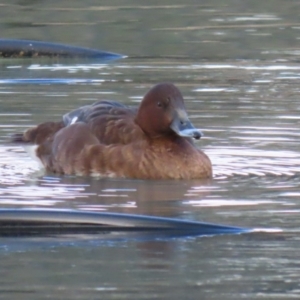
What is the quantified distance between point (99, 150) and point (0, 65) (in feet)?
22.1

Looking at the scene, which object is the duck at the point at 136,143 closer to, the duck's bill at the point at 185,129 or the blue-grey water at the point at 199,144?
the duck's bill at the point at 185,129

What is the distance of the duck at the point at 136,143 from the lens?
30.2 feet

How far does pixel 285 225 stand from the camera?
7.21 m

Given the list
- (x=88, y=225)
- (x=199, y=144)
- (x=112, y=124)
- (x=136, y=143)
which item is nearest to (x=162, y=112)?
(x=136, y=143)

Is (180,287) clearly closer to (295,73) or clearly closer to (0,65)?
(295,73)

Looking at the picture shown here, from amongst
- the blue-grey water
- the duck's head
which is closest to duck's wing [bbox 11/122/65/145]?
the blue-grey water

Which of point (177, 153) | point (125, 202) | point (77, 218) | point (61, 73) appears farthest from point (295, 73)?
point (77, 218)

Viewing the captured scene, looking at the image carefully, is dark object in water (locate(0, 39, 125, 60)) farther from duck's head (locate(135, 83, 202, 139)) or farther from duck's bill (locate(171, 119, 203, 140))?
duck's bill (locate(171, 119, 203, 140))

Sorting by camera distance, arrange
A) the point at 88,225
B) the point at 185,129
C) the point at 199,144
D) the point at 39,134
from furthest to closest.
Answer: the point at 199,144
the point at 39,134
the point at 185,129
the point at 88,225

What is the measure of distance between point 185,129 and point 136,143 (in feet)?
1.58

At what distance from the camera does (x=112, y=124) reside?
943cm

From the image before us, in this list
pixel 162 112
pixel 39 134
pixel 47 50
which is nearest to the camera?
pixel 162 112

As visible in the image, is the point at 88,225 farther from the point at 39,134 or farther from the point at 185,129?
the point at 39,134

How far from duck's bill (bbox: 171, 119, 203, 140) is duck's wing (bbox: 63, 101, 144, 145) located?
0.34 meters
